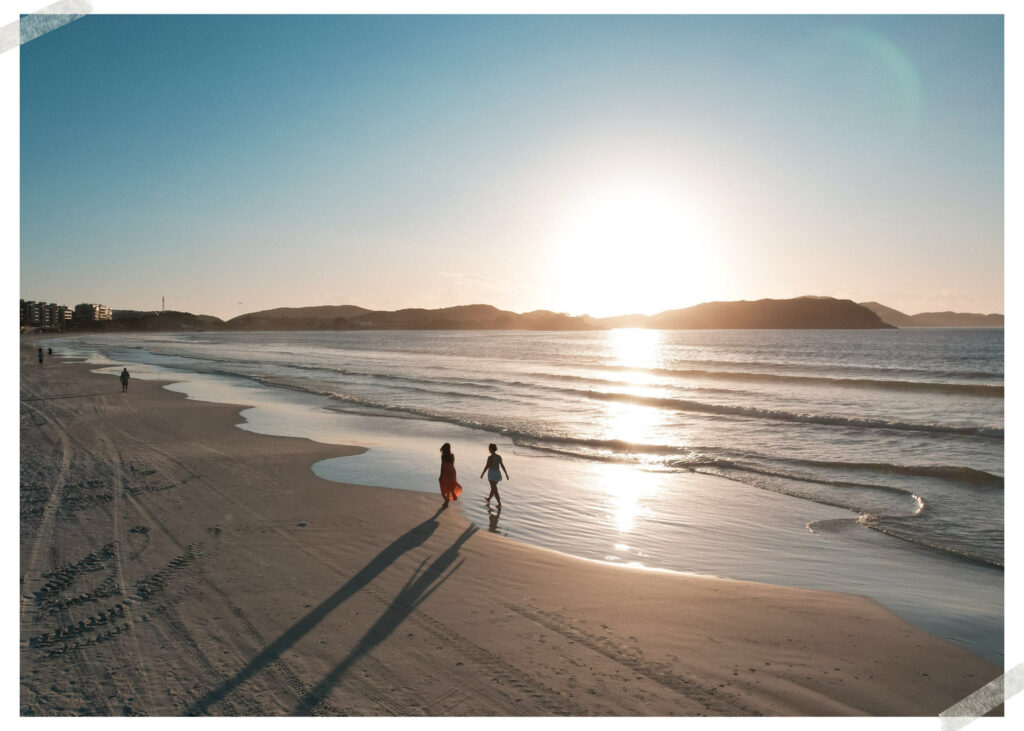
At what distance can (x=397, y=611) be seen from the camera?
24.0 feet

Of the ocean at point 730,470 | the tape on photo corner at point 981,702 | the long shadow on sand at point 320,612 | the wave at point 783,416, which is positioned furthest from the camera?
the wave at point 783,416

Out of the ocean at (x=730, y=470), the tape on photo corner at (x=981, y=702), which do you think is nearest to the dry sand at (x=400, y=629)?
the ocean at (x=730, y=470)

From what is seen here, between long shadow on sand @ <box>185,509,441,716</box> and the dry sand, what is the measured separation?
3cm

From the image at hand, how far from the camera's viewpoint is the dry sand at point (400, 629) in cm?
559

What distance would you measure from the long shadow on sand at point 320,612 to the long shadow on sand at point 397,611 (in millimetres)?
604

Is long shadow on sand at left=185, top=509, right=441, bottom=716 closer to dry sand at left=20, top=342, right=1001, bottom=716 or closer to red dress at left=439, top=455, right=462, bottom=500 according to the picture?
dry sand at left=20, top=342, right=1001, bottom=716

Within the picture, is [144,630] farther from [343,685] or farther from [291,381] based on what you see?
[291,381]

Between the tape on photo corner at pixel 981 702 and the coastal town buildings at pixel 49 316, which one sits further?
the coastal town buildings at pixel 49 316

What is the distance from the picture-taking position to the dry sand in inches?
220

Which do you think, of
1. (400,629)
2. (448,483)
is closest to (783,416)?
(448,483)

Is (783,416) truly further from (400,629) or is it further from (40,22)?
(40,22)

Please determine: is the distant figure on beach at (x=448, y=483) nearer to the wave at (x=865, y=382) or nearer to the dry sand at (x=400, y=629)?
the dry sand at (x=400, y=629)

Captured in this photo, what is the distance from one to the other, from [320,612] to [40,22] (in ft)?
21.2

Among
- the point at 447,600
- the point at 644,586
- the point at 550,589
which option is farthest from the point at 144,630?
the point at 644,586
